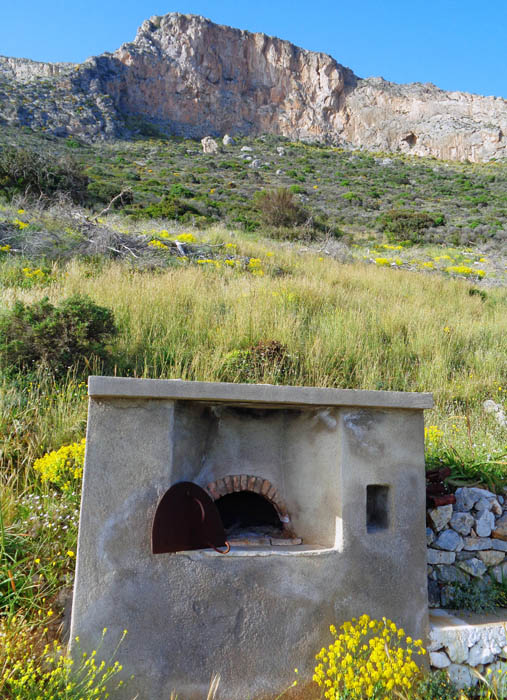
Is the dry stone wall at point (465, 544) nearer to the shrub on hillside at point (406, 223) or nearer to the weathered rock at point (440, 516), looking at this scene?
the weathered rock at point (440, 516)

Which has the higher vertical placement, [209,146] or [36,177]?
[209,146]

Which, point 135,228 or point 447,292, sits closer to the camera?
point 447,292

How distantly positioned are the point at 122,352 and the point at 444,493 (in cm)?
404

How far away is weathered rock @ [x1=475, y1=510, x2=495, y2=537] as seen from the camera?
402 centimetres

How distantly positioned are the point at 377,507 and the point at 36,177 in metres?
15.8

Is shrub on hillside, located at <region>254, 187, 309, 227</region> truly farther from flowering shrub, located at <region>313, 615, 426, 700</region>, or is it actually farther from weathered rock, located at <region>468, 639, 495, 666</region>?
flowering shrub, located at <region>313, 615, 426, 700</region>

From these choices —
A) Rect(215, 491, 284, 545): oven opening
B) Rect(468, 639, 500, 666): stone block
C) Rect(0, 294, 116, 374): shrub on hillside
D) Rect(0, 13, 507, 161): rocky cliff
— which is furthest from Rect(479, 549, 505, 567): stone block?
Rect(0, 13, 507, 161): rocky cliff

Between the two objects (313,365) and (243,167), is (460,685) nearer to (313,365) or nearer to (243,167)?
(313,365)

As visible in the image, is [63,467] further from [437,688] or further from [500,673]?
[500,673]

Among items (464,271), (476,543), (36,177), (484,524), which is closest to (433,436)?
(484,524)

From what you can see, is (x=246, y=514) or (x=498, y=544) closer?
(x=498, y=544)

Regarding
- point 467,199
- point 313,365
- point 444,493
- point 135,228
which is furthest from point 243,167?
point 444,493

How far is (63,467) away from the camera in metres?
4.00

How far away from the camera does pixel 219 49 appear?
197 feet
